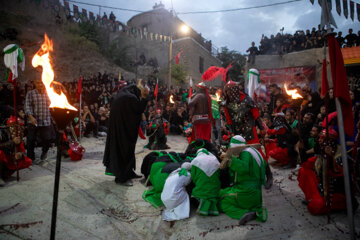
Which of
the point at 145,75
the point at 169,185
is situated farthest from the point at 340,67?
the point at 145,75

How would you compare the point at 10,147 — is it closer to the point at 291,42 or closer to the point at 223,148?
the point at 223,148

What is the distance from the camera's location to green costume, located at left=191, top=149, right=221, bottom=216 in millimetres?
3084

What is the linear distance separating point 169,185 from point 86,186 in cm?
170

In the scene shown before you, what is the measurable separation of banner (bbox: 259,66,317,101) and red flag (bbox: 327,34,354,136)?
31.6 feet

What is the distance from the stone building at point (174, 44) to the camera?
25281mm

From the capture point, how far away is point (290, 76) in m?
12.8

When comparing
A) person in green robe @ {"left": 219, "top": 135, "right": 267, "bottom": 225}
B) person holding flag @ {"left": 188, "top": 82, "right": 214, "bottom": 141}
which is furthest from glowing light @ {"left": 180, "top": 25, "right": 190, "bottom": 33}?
person in green robe @ {"left": 219, "top": 135, "right": 267, "bottom": 225}

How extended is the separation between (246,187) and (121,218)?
1.77 m

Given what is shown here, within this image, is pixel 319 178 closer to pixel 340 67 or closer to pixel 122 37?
pixel 340 67

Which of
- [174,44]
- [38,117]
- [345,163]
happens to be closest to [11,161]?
[38,117]

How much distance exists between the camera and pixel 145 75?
2558 cm

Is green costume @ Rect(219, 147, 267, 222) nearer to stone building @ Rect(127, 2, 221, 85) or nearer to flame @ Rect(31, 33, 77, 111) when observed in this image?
flame @ Rect(31, 33, 77, 111)

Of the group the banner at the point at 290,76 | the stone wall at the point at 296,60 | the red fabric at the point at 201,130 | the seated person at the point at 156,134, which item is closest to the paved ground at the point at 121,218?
the red fabric at the point at 201,130

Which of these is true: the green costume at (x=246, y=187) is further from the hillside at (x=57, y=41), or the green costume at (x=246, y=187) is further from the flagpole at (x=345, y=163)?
the hillside at (x=57, y=41)
